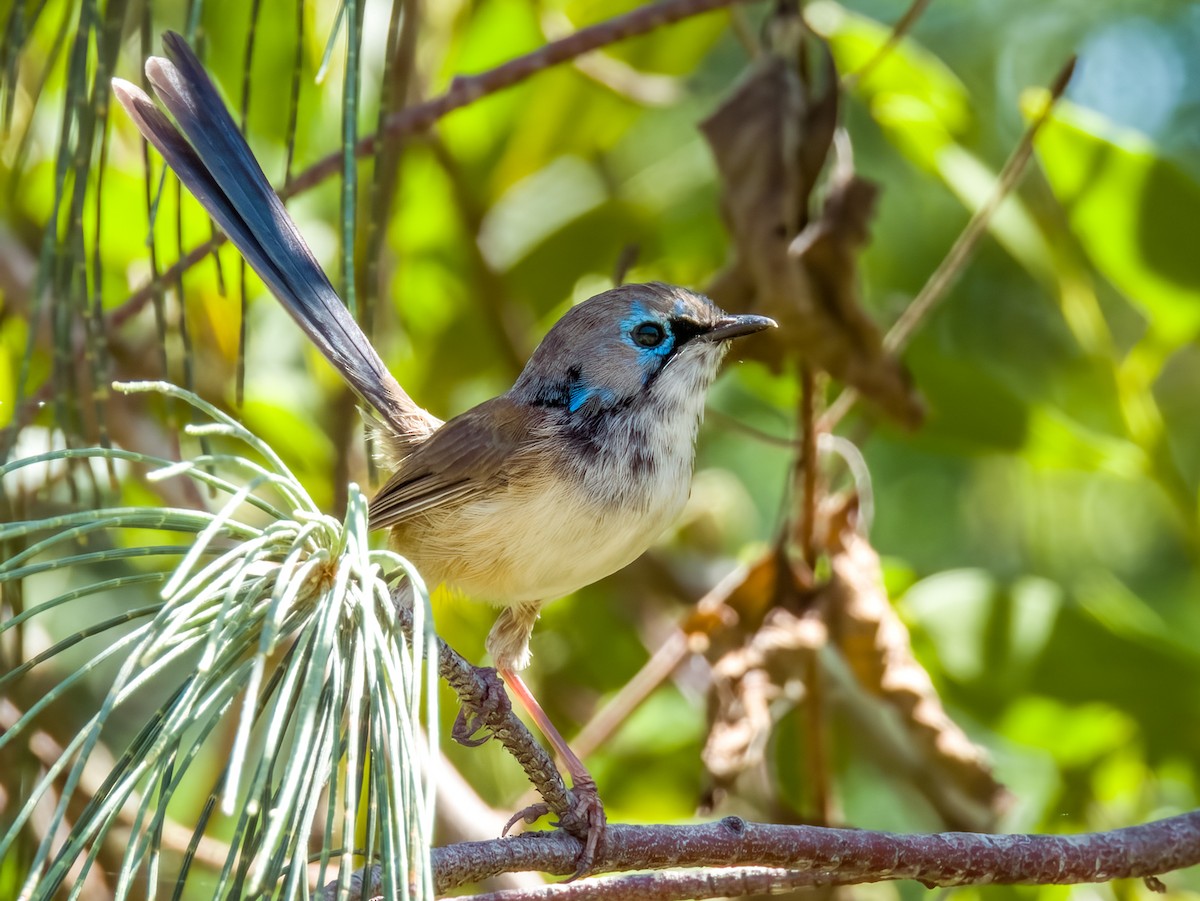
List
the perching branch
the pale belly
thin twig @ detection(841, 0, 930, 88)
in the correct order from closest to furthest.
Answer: the perching branch
the pale belly
thin twig @ detection(841, 0, 930, 88)

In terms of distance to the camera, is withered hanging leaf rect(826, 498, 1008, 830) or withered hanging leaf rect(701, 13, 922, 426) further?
withered hanging leaf rect(701, 13, 922, 426)

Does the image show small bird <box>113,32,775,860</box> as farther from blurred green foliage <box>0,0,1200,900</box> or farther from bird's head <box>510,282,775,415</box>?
blurred green foliage <box>0,0,1200,900</box>

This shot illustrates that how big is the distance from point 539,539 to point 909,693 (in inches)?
43.1

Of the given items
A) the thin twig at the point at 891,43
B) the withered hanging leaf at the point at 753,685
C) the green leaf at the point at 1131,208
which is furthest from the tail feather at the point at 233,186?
the green leaf at the point at 1131,208

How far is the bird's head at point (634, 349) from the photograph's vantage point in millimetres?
3018

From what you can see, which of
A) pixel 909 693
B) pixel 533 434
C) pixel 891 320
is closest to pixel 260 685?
pixel 533 434

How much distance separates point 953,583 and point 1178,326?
937 millimetres

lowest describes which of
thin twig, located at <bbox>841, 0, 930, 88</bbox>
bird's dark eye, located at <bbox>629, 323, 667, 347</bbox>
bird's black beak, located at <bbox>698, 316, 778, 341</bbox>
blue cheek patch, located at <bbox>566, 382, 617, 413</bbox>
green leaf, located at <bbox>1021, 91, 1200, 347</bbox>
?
green leaf, located at <bbox>1021, 91, 1200, 347</bbox>

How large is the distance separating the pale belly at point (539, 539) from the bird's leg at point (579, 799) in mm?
330

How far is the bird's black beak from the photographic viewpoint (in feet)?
9.71

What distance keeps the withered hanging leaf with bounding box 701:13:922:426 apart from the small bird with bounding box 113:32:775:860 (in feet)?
1.08

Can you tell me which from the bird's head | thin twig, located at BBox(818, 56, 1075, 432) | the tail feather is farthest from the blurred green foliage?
the tail feather

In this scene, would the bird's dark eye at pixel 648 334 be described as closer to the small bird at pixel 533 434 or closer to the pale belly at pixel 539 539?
the small bird at pixel 533 434

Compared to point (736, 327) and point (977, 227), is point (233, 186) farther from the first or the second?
point (977, 227)
